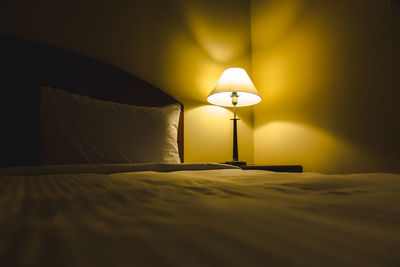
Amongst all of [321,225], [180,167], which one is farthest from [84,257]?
[180,167]

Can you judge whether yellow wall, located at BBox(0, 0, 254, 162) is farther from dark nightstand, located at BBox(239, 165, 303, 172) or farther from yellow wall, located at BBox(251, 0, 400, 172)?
dark nightstand, located at BBox(239, 165, 303, 172)

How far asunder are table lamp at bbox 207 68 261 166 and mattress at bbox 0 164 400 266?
1381mm

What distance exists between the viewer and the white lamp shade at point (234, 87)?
5.88 ft

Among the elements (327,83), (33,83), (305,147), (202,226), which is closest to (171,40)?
(33,83)

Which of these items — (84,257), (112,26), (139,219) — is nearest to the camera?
(84,257)

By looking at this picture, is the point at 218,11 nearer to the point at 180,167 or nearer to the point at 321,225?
the point at 180,167

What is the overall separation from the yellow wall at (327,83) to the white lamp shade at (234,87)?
35cm

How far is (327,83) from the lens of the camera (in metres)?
1.79

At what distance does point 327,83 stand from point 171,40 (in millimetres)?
1289

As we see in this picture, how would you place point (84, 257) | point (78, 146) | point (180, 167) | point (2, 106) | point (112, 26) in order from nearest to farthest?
point (84, 257), point (180, 167), point (78, 146), point (2, 106), point (112, 26)

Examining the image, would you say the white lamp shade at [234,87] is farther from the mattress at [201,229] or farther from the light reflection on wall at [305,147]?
the mattress at [201,229]

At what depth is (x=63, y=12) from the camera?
1688 millimetres

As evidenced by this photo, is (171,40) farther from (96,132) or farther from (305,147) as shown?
(305,147)

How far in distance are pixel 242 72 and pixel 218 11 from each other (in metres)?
0.79
